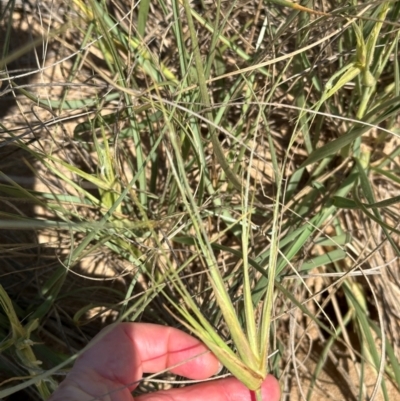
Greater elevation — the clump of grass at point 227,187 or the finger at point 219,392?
the clump of grass at point 227,187

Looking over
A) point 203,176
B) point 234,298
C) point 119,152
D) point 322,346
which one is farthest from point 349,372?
point 119,152

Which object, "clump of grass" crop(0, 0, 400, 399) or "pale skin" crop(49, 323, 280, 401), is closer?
"pale skin" crop(49, 323, 280, 401)

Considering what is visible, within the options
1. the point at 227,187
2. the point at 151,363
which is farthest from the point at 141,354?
the point at 227,187

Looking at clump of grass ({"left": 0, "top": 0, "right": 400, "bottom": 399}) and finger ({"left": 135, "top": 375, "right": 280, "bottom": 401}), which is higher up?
clump of grass ({"left": 0, "top": 0, "right": 400, "bottom": 399})

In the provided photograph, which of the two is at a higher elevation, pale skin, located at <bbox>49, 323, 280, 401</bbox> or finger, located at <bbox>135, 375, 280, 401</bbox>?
pale skin, located at <bbox>49, 323, 280, 401</bbox>

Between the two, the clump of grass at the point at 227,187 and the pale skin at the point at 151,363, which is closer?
the pale skin at the point at 151,363

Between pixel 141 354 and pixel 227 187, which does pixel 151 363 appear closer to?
pixel 141 354
